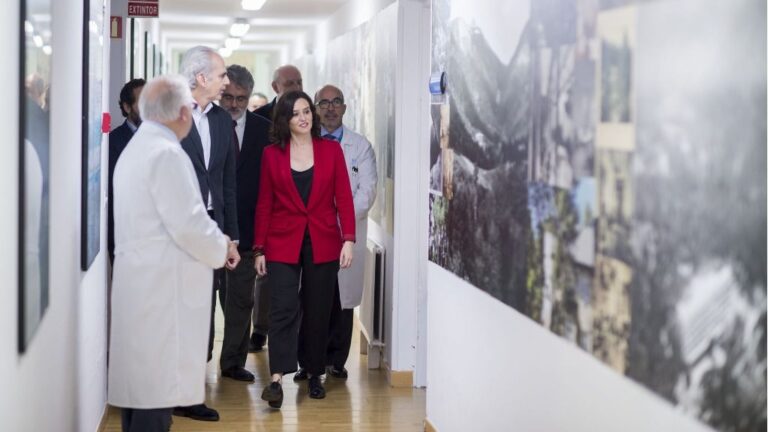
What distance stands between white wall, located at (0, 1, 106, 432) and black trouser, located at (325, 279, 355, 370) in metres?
1.71

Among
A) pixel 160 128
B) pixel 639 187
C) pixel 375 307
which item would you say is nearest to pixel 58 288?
pixel 160 128

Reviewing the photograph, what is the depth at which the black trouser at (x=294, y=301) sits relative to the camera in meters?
5.74

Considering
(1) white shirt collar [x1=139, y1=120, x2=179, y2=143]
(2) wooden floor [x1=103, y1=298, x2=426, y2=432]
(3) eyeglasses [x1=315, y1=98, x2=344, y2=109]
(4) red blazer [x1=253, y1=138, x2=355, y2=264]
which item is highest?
(3) eyeglasses [x1=315, y1=98, x2=344, y2=109]

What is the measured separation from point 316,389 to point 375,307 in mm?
919

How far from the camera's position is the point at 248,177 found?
6316 mm

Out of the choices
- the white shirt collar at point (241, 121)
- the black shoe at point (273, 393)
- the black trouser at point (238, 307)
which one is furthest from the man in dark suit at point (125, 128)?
the black shoe at point (273, 393)

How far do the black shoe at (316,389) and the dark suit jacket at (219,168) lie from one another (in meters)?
1.06

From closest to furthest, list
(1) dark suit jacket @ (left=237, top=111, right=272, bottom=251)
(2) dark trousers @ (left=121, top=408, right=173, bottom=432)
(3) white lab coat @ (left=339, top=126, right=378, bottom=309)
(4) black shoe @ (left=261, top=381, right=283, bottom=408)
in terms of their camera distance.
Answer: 1. (2) dark trousers @ (left=121, top=408, right=173, bottom=432)
2. (4) black shoe @ (left=261, top=381, right=283, bottom=408)
3. (1) dark suit jacket @ (left=237, top=111, right=272, bottom=251)
4. (3) white lab coat @ (left=339, top=126, right=378, bottom=309)

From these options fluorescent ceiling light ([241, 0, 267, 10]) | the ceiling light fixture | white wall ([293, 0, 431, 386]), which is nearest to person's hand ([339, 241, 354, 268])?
white wall ([293, 0, 431, 386])

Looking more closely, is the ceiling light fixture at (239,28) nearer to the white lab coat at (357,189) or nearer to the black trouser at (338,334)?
the white lab coat at (357,189)

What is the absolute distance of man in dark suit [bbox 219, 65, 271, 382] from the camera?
20.7 feet

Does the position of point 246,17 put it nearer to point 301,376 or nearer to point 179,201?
point 301,376

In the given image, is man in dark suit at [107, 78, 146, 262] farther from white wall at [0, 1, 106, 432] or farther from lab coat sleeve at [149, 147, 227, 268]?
lab coat sleeve at [149, 147, 227, 268]

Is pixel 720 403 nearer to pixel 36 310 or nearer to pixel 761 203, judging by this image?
pixel 761 203
